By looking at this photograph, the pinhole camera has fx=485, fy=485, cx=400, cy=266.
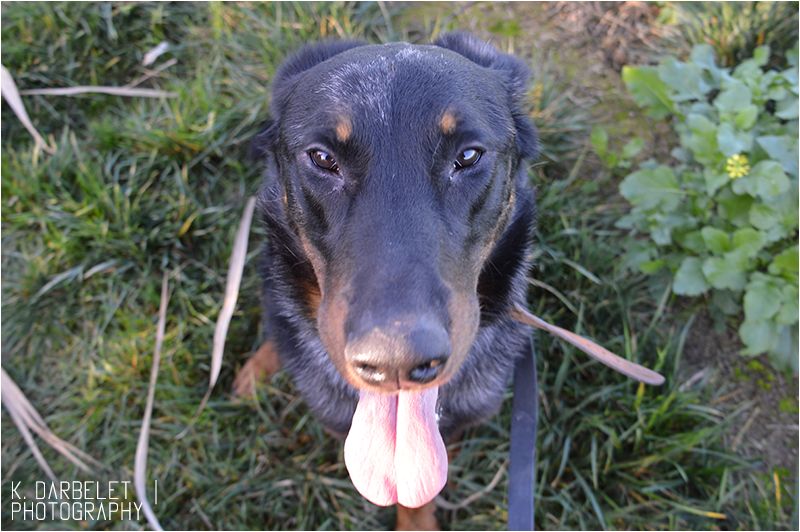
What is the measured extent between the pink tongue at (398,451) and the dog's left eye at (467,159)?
2.88ft

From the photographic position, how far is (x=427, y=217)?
1.66 metres

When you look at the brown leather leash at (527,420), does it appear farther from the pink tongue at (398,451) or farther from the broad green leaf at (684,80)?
the broad green leaf at (684,80)

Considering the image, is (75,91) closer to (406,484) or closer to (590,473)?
(406,484)

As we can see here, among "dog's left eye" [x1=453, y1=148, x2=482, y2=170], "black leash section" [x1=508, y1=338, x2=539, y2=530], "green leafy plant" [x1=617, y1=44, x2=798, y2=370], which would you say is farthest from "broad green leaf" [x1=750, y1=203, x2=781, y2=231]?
"dog's left eye" [x1=453, y1=148, x2=482, y2=170]

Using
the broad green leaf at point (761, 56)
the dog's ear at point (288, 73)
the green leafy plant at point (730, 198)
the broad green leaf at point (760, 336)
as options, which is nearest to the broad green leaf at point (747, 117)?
Result: the green leafy plant at point (730, 198)

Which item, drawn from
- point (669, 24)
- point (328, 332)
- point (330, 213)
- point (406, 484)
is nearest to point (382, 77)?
point (330, 213)

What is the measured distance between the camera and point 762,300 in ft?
7.98

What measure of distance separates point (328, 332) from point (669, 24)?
136 inches

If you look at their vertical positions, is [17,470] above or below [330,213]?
below

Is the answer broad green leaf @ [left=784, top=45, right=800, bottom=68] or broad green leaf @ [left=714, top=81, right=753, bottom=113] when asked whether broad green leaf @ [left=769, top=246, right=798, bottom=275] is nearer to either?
broad green leaf @ [left=714, top=81, right=753, bottom=113]

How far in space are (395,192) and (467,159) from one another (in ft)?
1.10

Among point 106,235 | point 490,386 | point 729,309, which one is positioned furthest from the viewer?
point 106,235

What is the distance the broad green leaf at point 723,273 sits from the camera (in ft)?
8.23

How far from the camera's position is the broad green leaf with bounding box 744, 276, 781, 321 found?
7.91ft
